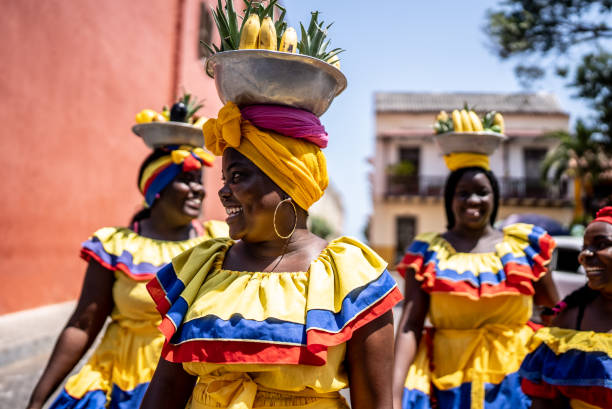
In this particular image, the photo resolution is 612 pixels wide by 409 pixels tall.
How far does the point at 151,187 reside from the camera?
3.04 metres

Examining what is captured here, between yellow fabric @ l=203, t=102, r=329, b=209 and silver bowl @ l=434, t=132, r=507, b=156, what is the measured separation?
1.68 meters

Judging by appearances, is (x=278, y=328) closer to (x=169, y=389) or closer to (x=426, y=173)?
(x=169, y=389)

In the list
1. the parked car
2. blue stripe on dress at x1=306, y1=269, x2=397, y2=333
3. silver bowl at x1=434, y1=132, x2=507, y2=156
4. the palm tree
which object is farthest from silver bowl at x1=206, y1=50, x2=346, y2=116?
the palm tree

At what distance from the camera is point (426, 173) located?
87.9 ft

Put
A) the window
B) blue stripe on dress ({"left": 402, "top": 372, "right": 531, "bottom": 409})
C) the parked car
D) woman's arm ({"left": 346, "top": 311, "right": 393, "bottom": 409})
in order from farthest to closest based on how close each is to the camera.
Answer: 1. the window
2. the parked car
3. blue stripe on dress ({"left": 402, "top": 372, "right": 531, "bottom": 409})
4. woman's arm ({"left": 346, "top": 311, "right": 393, "bottom": 409})

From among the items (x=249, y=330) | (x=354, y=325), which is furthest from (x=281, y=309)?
(x=354, y=325)

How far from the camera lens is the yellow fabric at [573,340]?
6.92 ft

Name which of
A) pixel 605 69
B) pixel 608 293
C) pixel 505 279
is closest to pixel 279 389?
pixel 608 293

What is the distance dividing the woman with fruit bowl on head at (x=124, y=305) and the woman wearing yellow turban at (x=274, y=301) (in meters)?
0.97

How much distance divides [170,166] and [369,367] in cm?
186

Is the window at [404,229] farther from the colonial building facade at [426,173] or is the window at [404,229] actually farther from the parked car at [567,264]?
the parked car at [567,264]

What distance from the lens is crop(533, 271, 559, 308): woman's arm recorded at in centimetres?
289

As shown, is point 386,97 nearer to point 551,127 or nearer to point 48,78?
point 551,127

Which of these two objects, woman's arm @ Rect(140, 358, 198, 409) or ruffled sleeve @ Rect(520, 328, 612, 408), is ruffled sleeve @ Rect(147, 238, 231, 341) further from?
ruffled sleeve @ Rect(520, 328, 612, 408)
